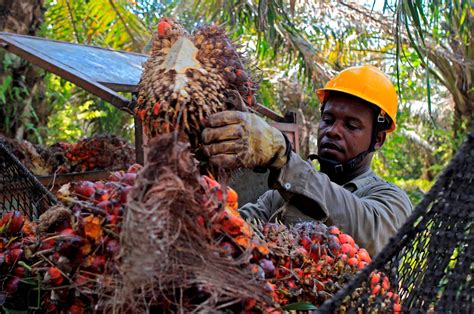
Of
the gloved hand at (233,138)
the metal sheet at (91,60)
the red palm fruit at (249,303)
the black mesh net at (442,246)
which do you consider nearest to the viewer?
the red palm fruit at (249,303)

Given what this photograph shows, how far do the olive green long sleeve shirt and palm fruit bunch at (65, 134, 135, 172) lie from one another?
196cm

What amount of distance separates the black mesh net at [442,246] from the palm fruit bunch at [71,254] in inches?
19.5

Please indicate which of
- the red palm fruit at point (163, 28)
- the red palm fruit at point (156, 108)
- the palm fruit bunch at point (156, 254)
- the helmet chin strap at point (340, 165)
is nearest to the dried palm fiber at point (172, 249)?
the palm fruit bunch at point (156, 254)

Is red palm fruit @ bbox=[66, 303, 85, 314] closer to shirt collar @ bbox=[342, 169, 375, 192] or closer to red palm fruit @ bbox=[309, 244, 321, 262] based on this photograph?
red palm fruit @ bbox=[309, 244, 321, 262]

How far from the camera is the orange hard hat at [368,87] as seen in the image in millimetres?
2799

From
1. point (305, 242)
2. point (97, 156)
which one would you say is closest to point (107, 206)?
point (305, 242)

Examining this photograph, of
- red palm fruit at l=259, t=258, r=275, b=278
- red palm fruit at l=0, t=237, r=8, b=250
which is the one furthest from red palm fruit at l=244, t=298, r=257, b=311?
red palm fruit at l=0, t=237, r=8, b=250

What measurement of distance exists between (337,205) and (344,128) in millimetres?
764

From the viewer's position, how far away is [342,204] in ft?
6.79

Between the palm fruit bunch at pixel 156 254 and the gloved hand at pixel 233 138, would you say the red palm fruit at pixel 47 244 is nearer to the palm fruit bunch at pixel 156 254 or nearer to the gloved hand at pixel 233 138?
the palm fruit bunch at pixel 156 254

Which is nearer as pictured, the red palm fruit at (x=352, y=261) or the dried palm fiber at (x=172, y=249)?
the dried palm fiber at (x=172, y=249)

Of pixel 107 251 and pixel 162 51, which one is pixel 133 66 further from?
pixel 107 251

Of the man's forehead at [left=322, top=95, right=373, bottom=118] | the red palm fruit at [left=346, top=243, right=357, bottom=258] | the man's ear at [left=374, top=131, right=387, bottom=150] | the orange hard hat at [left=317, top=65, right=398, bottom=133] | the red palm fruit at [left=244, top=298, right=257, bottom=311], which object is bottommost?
the red palm fruit at [left=244, top=298, right=257, bottom=311]

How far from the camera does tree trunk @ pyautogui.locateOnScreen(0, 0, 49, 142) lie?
5445 mm
